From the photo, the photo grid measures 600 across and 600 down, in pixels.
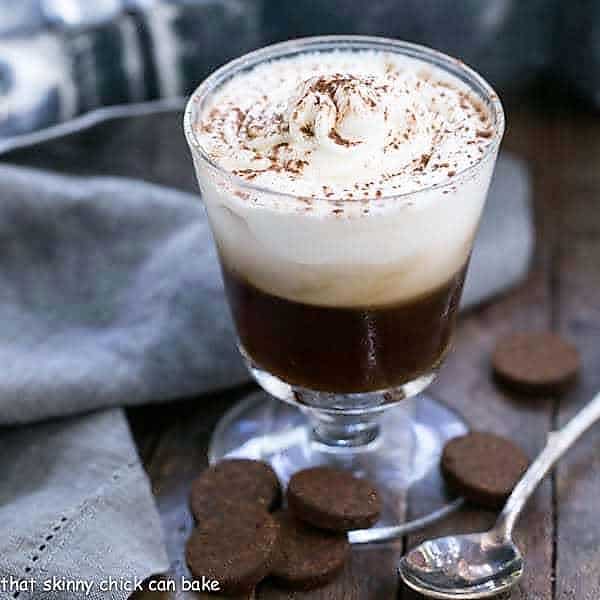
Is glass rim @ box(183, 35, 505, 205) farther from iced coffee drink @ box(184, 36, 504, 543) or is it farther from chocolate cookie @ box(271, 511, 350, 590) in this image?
chocolate cookie @ box(271, 511, 350, 590)

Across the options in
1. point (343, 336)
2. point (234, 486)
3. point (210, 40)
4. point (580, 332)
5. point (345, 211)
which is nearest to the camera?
point (345, 211)

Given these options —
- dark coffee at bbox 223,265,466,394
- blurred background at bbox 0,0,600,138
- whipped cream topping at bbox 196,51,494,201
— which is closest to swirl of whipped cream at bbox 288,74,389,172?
whipped cream topping at bbox 196,51,494,201

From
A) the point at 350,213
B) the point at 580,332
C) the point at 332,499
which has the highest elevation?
the point at 350,213

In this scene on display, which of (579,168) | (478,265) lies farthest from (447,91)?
(579,168)

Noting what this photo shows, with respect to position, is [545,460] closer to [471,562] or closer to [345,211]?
[471,562]

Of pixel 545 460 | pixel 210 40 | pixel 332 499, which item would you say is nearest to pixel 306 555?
pixel 332 499

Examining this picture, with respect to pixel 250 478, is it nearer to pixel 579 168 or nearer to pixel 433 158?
pixel 433 158

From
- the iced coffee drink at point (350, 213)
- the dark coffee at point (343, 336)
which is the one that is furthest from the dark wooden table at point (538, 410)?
the dark coffee at point (343, 336)
